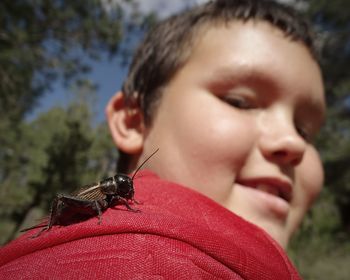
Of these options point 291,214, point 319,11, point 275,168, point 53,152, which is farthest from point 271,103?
point 319,11

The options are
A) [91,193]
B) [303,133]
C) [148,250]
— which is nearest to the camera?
[148,250]

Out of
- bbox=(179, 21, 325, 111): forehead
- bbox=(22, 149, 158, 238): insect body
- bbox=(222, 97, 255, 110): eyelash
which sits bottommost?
bbox=(22, 149, 158, 238): insect body

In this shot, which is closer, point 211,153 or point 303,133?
point 211,153

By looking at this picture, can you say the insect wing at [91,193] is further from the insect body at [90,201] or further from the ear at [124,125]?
the ear at [124,125]

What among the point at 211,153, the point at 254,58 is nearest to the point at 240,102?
the point at 254,58

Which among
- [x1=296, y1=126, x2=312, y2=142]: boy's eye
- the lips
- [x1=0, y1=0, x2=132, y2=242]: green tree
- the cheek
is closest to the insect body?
the lips

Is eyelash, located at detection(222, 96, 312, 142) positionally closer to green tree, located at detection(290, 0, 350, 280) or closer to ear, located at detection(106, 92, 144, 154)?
ear, located at detection(106, 92, 144, 154)

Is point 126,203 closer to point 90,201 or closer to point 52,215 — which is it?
point 90,201
